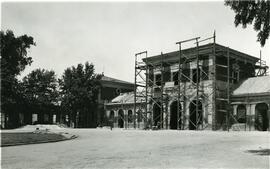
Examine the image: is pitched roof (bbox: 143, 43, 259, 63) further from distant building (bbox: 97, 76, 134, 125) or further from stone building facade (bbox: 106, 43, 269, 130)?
distant building (bbox: 97, 76, 134, 125)

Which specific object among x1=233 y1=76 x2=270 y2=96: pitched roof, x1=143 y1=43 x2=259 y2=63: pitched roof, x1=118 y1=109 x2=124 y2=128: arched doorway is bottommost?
x1=118 y1=109 x2=124 y2=128: arched doorway

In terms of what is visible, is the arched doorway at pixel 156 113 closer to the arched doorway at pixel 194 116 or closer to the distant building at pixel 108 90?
the arched doorway at pixel 194 116

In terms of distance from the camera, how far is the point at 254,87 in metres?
35.3

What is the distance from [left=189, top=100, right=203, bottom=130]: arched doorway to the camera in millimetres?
35719

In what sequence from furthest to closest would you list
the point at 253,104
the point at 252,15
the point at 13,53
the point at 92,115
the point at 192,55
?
1. the point at 92,115
2. the point at 13,53
3. the point at 192,55
4. the point at 253,104
5. the point at 252,15

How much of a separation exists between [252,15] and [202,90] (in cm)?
2452

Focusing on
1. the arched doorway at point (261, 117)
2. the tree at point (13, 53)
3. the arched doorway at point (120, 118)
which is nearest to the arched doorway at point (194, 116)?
the arched doorway at point (261, 117)

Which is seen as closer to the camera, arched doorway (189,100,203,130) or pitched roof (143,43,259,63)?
arched doorway (189,100,203,130)

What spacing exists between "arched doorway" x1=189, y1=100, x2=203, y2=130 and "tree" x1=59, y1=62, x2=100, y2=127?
56.0 ft

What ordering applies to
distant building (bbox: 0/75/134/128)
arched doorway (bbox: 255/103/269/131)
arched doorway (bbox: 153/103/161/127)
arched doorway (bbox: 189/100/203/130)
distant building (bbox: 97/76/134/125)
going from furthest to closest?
distant building (bbox: 97/76/134/125), distant building (bbox: 0/75/134/128), arched doorway (bbox: 153/103/161/127), arched doorway (bbox: 189/100/203/130), arched doorway (bbox: 255/103/269/131)

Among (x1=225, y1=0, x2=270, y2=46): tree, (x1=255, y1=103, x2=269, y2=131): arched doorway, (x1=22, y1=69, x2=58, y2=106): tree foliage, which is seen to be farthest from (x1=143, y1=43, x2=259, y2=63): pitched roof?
(x1=225, y1=0, x2=270, y2=46): tree

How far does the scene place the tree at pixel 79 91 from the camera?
4916 cm

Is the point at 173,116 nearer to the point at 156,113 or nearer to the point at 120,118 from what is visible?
the point at 156,113

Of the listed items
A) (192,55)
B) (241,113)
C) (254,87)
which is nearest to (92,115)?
(192,55)
